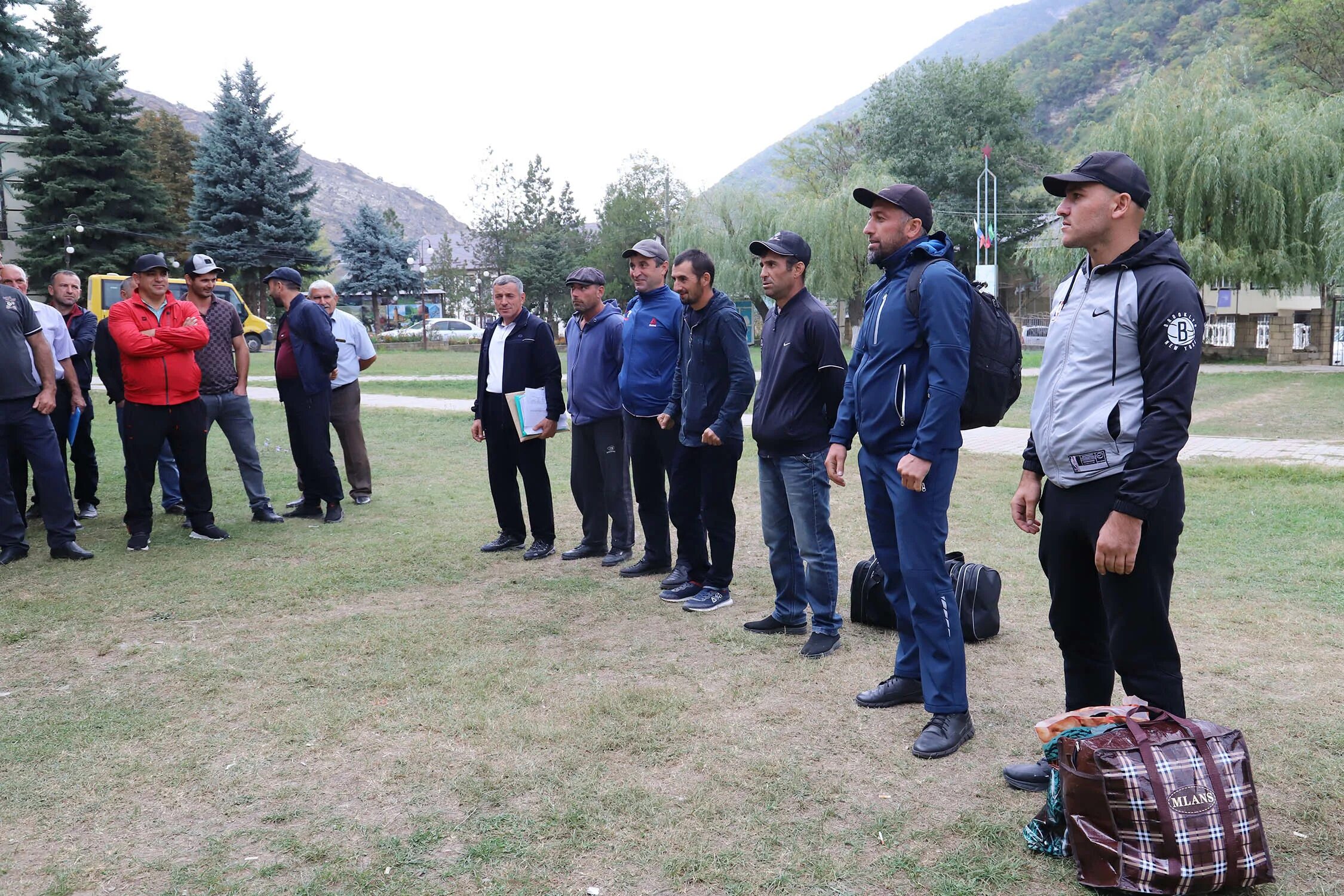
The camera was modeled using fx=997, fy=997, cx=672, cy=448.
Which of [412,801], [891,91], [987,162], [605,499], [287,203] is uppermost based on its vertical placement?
[891,91]

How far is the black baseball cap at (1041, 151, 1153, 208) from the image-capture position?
2.99m

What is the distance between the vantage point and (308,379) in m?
8.49

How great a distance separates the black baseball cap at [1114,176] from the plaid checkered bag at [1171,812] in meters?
1.57

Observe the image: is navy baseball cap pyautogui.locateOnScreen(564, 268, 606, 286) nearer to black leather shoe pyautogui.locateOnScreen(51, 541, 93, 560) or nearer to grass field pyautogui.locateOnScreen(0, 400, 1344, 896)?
grass field pyautogui.locateOnScreen(0, 400, 1344, 896)

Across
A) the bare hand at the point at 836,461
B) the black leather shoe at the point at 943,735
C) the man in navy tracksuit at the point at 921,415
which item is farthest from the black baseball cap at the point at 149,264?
the black leather shoe at the point at 943,735

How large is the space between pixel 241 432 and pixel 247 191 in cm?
3713

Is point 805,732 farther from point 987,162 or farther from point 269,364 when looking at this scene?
point 987,162

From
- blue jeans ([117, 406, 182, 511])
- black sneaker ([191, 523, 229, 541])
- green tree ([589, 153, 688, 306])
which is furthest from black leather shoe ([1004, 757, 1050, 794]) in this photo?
green tree ([589, 153, 688, 306])

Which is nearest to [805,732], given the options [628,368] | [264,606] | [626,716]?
[626,716]

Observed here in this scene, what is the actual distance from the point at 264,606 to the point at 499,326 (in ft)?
8.83

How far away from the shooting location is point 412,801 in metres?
3.52

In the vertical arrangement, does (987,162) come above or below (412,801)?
above

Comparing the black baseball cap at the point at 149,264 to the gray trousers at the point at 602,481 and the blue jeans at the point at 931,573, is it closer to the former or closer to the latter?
the gray trousers at the point at 602,481

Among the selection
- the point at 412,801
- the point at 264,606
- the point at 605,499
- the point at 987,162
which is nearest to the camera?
the point at 412,801
